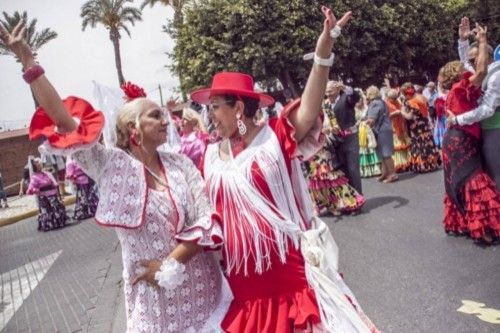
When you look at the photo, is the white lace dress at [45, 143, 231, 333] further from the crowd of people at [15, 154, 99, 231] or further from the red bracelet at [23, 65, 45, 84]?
the crowd of people at [15, 154, 99, 231]

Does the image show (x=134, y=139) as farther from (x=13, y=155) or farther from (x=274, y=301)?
(x=13, y=155)

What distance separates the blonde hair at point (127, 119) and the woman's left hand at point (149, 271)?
23.2 inches

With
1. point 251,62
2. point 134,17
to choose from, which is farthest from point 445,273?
point 134,17

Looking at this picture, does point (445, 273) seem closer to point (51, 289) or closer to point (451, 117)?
point (451, 117)

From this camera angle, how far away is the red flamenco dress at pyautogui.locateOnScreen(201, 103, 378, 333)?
7.38ft

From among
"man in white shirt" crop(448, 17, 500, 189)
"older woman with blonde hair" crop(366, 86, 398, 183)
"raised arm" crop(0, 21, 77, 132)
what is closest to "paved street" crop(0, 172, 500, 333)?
"older woman with blonde hair" crop(366, 86, 398, 183)

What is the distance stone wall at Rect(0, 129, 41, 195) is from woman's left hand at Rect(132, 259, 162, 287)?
25.3 m

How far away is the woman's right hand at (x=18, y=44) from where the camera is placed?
6.34 feet

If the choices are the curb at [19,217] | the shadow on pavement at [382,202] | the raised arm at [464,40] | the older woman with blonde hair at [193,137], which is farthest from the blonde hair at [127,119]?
the curb at [19,217]

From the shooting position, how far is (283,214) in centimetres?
231

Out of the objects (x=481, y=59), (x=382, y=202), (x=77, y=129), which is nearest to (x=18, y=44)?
(x=77, y=129)

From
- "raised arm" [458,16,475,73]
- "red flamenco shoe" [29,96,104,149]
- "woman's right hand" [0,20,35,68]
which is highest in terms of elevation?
"raised arm" [458,16,475,73]

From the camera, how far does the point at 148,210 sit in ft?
7.27

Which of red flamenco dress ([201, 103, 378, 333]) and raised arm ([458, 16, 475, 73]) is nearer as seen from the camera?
red flamenco dress ([201, 103, 378, 333])
